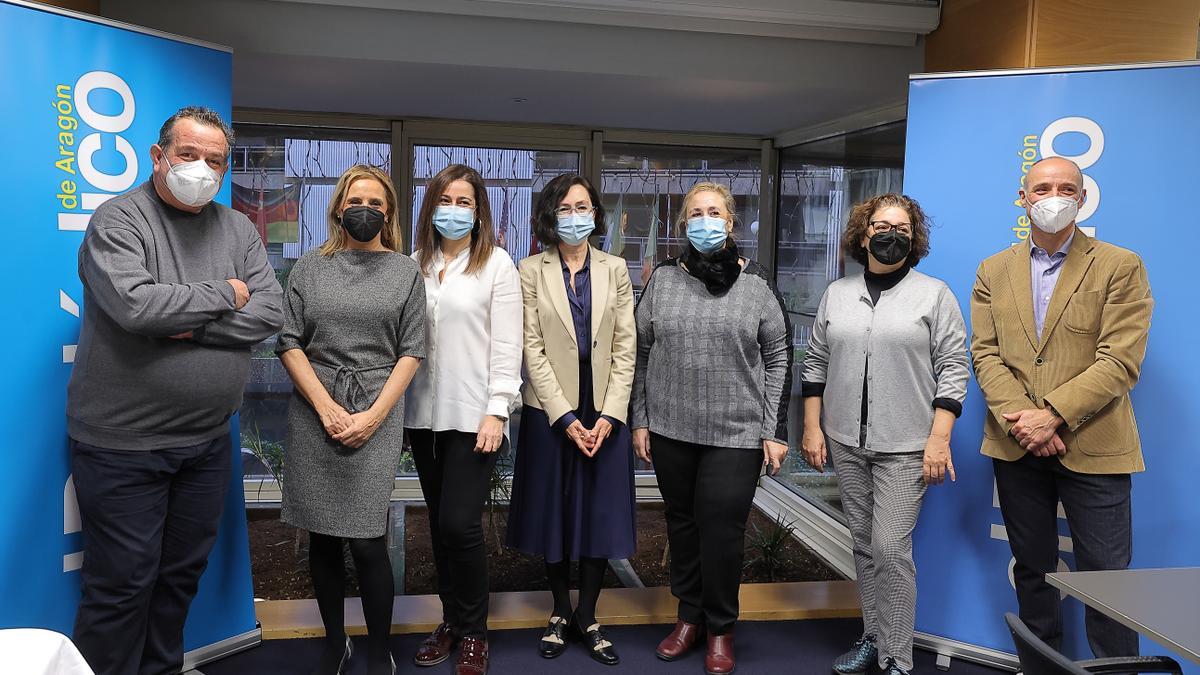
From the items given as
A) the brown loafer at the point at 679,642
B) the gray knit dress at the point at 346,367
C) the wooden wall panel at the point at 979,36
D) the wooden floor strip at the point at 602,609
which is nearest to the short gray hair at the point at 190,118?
the gray knit dress at the point at 346,367

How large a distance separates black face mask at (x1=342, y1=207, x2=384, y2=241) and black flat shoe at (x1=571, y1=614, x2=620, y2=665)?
1.54 meters

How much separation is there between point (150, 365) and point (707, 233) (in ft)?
5.52

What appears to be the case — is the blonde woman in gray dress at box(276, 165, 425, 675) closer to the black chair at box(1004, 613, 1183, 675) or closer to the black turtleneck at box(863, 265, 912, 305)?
the black turtleneck at box(863, 265, 912, 305)

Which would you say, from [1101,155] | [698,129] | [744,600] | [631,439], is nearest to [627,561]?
[744,600]

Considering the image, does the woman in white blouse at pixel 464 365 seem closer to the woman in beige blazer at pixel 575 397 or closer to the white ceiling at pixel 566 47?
the woman in beige blazer at pixel 575 397

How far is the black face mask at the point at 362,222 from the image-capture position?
257cm

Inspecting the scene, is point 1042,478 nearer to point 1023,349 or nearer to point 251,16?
point 1023,349

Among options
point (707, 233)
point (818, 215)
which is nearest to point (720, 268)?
point (707, 233)

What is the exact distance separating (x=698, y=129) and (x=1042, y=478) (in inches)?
119

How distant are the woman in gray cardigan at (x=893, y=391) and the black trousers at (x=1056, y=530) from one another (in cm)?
23

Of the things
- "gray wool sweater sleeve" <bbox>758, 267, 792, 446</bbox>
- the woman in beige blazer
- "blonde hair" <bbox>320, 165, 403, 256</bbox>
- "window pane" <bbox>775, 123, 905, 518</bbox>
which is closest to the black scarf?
"gray wool sweater sleeve" <bbox>758, 267, 792, 446</bbox>

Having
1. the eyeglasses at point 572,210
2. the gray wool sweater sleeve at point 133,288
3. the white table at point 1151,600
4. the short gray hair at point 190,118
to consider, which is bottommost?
the white table at point 1151,600

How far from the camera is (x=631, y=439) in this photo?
10.1 feet

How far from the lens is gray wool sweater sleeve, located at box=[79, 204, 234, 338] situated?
2174mm
